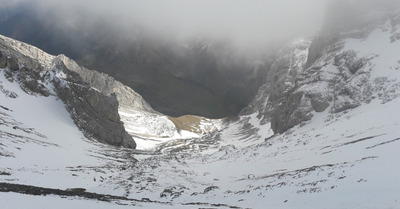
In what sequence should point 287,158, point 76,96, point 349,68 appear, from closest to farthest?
point 287,158
point 349,68
point 76,96

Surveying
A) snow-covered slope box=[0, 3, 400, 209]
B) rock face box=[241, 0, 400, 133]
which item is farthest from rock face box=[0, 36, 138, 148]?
rock face box=[241, 0, 400, 133]

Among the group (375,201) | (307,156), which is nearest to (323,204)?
(375,201)

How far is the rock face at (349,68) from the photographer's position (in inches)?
3332

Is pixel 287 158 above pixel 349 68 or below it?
below

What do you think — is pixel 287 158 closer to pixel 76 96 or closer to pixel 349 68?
pixel 349 68

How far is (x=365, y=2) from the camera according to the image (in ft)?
388

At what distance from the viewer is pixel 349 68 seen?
9688cm

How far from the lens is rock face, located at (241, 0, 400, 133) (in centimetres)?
8462

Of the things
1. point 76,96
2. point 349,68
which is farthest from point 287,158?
point 76,96

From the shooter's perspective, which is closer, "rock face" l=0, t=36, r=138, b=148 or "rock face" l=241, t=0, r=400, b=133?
"rock face" l=241, t=0, r=400, b=133

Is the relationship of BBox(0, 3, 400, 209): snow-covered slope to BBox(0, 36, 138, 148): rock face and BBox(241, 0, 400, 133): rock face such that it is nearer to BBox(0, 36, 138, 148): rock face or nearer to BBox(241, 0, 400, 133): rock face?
BBox(241, 0, 400, 133): rock face

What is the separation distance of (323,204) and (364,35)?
97.4m

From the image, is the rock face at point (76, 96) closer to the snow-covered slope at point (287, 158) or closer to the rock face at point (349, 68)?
the snow-covered slope at point (287, 158)

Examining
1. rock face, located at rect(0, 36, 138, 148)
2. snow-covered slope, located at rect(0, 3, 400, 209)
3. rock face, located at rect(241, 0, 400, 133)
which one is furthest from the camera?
rock face, located at rect(0, 36, 138, 148)
